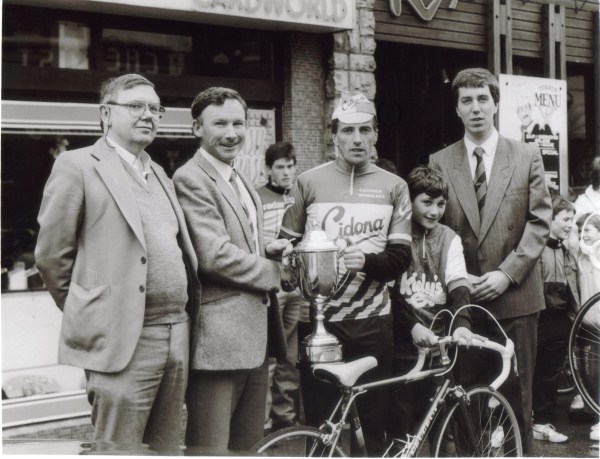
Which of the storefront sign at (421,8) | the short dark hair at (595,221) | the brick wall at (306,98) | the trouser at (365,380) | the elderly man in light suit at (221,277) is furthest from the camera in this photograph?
the storefront sign at (421,8)

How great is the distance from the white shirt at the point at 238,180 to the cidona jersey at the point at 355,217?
0.26m

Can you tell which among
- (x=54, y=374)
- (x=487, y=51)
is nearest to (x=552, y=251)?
(x=487, y=51)

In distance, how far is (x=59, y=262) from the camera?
3889 mm

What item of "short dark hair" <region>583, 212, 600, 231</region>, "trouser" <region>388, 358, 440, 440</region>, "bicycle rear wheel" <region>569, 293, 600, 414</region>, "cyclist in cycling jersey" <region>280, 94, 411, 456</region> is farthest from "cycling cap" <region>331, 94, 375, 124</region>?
"short dark hair" <region>583, 212, 600, 231</region>

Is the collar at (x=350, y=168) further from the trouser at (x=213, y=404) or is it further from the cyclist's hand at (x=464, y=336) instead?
the trouser at (x=213, y=404)

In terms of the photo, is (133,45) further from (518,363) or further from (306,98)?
(518,363)

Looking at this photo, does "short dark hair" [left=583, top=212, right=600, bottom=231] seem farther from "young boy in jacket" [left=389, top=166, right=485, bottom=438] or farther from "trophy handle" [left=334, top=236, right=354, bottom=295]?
"trophy handle" [left=334, top=236, right=354, bottom=295]

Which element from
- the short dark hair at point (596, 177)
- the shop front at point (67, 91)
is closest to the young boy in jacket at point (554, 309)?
the short dark hair at point (596, 177)

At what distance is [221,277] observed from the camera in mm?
4176

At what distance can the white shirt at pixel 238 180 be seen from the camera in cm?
434

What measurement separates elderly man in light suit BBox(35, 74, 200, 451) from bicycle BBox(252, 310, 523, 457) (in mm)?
591

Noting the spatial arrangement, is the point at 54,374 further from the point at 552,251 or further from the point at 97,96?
the point at 552,251

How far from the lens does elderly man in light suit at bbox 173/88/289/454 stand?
419cm

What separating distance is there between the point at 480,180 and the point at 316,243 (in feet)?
5.03
